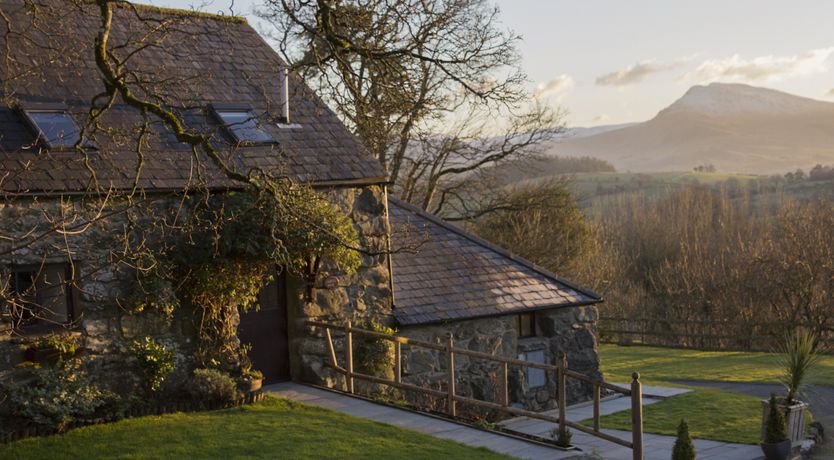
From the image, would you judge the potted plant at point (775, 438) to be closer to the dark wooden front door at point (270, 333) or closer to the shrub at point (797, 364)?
the shrub at point (797, 364)

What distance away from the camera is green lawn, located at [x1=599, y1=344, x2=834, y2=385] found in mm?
21734

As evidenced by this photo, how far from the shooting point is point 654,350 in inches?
1123

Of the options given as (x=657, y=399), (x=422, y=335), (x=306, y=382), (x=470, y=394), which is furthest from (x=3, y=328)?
(x=657, y=399)

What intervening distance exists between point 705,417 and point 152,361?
9137mm

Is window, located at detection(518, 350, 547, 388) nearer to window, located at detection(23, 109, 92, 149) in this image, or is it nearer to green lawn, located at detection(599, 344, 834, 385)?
green lawn, located at detection(599, 344, 834, 385)

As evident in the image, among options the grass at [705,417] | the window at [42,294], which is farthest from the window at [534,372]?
the window at [42,294]

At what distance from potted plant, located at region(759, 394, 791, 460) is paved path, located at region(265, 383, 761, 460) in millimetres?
327

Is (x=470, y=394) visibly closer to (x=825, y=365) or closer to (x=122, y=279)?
(x=122, y=279)

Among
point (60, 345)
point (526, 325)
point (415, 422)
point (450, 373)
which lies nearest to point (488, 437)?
point (415, 422)

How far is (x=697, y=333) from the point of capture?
2955cm

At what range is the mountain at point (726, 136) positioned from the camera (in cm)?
10775

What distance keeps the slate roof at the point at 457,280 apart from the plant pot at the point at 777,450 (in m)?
5.38

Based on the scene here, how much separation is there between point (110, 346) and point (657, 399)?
400 inches

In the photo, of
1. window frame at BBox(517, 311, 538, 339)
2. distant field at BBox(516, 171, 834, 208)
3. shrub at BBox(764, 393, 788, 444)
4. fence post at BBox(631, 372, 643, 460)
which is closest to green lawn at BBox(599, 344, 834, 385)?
window frame at BBox(517, 311, 538, 339)
